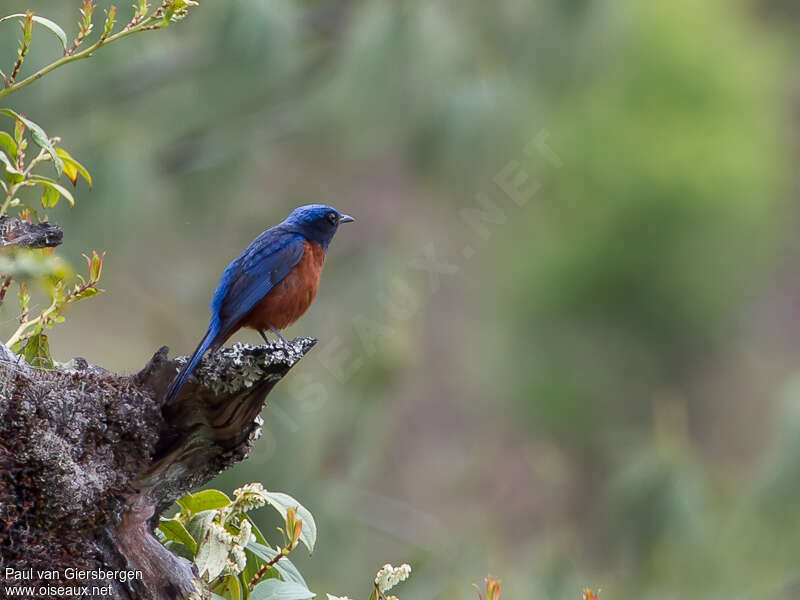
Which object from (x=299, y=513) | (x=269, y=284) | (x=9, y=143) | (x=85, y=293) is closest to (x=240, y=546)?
(x=299, y=513)

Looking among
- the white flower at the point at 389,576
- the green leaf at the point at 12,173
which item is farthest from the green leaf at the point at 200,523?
the green leaf at the point at 12,173

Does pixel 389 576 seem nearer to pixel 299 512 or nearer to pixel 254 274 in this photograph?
pixel 299 512

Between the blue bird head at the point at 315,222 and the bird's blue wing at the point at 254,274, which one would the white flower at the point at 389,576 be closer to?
the bird's blue wing at the point at 254,274

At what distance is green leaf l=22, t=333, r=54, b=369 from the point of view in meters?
1.76

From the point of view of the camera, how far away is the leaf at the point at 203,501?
1.74 metres

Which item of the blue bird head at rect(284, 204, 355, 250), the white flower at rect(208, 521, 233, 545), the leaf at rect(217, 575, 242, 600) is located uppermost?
the blue bird head at rect(284, 204, 355, 250)

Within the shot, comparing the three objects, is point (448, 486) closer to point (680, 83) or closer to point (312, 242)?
point (680, 83)

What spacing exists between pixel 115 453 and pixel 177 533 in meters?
0.16

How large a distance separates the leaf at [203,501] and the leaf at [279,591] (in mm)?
182

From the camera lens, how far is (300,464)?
18.3 ft

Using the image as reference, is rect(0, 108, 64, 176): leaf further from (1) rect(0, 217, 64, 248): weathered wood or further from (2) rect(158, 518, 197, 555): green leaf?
(2) rect(158, 518, 197, 555): green leaf

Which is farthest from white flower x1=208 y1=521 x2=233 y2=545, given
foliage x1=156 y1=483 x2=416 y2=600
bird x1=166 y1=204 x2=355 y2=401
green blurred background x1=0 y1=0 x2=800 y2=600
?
green blurred background x1=0 y1=0 x2=800 y2=600

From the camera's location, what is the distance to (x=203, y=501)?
5.74 feet

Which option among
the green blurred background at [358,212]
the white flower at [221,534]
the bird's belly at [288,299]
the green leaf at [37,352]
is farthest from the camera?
the green blurred background at [358,212]
